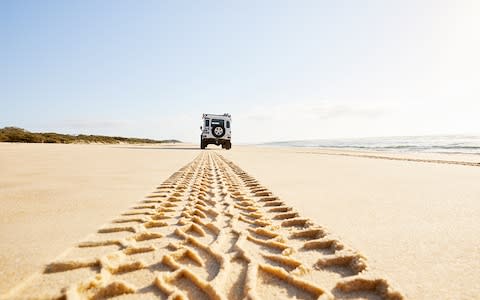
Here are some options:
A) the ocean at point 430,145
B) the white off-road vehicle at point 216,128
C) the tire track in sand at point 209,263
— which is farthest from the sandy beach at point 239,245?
the white off-road vehicle at point 216,128

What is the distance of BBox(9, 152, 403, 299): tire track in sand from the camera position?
1201 mm

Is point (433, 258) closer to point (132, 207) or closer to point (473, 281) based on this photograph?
point (473, 281)

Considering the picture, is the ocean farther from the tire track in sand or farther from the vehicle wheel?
the tire track in sand

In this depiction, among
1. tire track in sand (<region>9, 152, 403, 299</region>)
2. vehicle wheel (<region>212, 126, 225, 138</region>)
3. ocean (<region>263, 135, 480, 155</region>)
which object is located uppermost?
vehicle wheel (<region>212, 126, 225, 138</region>)

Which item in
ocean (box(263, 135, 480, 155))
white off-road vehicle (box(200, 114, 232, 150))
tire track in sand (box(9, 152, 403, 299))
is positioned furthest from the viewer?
white off-road vehicle (box(200, 114, 232, 150))

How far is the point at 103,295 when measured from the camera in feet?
3.88

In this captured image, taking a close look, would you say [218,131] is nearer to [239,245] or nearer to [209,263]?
[239,245]

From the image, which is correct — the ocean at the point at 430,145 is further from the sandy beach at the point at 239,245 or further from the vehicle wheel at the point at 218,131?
the sandy beach at the point at 239,245

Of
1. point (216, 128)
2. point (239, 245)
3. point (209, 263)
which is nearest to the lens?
point (209, 263)

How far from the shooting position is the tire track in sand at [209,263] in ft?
3.94

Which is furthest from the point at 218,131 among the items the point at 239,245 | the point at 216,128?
the point at 239,245

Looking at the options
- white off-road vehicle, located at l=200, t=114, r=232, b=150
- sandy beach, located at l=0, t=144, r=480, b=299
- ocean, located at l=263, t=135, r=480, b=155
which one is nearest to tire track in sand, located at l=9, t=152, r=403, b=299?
sandy beach, located at l=0, t=144, r=480, b=299

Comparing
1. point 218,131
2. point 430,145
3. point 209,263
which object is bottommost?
point 209,263

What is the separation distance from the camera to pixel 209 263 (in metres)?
1.49
